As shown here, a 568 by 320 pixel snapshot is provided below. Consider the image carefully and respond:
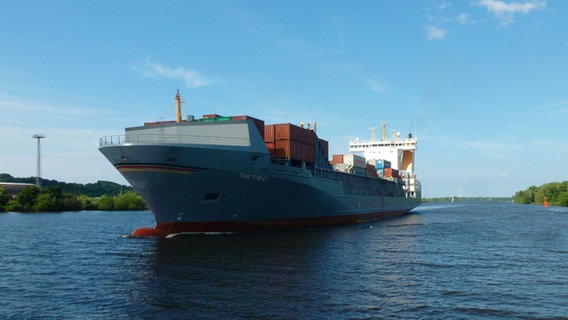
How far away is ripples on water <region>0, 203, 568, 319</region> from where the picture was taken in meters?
13.6

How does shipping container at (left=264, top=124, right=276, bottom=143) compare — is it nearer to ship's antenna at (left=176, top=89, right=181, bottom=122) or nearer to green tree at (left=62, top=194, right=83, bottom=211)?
ship's antenna at (left=176, top=89, right=181, bottom=122)

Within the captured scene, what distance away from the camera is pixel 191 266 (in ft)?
66.7

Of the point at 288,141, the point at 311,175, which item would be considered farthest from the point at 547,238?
the point at 288,141

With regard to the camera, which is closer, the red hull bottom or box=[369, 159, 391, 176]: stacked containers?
the red hull bottom

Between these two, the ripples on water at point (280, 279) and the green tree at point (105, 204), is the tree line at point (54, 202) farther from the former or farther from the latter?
the ripples on water at point (280, 279)

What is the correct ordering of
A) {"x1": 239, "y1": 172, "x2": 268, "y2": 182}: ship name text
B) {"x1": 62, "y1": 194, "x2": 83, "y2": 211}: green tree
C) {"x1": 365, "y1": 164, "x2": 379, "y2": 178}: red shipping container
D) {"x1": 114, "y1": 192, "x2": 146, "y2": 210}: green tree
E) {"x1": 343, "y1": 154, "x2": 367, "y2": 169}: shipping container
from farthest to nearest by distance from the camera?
{"x1": 114, "y1": 192, "x2": 146, "y2": 210}: green tree < {"x1": 62, "y1": 194, "x2": 83, "y2": 211}: green tree < {"x1": 365, "y1": 164, "x2": 379, "y2": 178}: red shipping container < {"x1": 343, "y1": 154, "x2": 367, "y2": 169}: shipping container < {"x1": 239, "y1": 172, "x2": 268, "y2": 182}: ship name text

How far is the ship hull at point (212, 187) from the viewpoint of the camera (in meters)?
28.5

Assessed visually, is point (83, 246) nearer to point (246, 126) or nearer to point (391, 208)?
point (246, 126)

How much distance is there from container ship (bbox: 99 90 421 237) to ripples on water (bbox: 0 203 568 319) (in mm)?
2569

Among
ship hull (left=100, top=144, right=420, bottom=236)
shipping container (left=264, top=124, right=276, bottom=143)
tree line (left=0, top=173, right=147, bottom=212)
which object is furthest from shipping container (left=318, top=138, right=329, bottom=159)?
tree line (left=0, top=173, right=147, bottom=212)

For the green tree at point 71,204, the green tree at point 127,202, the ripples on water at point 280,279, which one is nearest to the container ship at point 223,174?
the ripples on water at point 280,279

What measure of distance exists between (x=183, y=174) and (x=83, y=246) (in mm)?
8774

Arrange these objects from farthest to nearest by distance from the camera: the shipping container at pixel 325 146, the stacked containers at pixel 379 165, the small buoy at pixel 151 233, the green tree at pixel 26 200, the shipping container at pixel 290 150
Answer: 1. the green tree at pixel 26 200
2. the stacked containers at pixel 379 165
3. the shipping container at pixel 325 146
4. the shipping container at pixel 290 150
5. the small buoy at pixel 151 233

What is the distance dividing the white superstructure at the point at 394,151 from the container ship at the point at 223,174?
1637 inches
